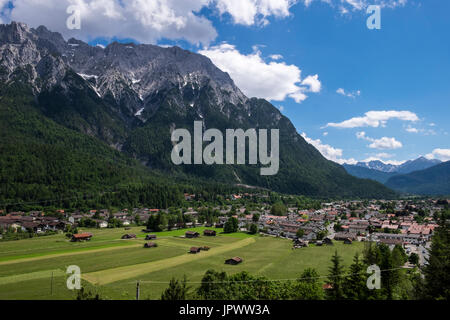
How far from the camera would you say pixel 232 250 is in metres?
58.4

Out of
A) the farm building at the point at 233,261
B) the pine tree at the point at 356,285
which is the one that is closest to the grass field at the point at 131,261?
the farm building at the point at 233,261

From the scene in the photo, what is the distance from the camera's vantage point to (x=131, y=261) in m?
47.4

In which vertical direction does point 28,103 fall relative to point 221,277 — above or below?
above

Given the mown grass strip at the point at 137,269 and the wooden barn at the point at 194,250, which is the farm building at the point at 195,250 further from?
the mown grass strip at the point at 137,269

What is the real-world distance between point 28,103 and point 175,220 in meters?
173

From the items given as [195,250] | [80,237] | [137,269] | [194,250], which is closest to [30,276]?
[137,269]

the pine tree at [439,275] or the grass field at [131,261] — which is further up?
the pine tree at [439,275]

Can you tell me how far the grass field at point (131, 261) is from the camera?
33594 mm

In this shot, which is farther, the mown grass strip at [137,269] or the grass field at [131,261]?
the mown grass strip at [137,269]

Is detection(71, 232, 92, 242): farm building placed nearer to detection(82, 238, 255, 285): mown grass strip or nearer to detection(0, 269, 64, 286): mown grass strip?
detection(0, 269, 64, 286): mown grass strip

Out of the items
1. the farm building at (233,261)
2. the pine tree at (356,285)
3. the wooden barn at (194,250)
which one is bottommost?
the wooden barn at (194,250)

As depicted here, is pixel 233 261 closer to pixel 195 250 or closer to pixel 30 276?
pixel 195 250
